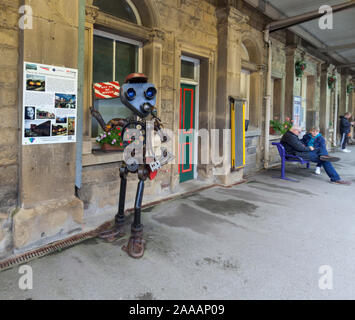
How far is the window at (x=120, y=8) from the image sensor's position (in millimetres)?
4227

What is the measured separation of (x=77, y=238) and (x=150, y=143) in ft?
4.69

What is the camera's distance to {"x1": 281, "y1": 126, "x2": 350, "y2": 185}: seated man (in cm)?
647

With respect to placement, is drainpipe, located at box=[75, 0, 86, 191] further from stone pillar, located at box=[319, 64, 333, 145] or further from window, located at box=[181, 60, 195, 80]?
stone pillar, located at box=[319, 64, 333, 145]

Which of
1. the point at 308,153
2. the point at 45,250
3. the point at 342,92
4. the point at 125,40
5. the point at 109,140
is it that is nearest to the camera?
the point at 45,250

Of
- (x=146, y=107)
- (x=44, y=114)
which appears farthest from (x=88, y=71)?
(x=146, y=107)

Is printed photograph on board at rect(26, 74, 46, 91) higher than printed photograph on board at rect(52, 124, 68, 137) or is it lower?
higher

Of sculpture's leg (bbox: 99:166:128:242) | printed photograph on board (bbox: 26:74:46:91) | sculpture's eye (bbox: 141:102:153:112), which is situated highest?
A: printed photograph on board (bbox: 26:74:46:91)

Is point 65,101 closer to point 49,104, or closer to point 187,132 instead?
point 49,104

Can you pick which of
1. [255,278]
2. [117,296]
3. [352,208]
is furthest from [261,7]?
[117,296]

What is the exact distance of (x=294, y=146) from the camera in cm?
679

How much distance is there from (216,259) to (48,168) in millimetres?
2071

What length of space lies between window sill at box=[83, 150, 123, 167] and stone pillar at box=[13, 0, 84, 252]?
1.39 ft

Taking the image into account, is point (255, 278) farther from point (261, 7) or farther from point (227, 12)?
point (261, 7)

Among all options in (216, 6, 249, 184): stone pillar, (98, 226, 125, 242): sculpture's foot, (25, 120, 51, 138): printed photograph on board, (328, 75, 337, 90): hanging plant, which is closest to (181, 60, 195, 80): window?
(216, 6, 249, 184): stone pillar
